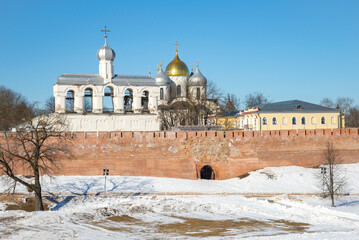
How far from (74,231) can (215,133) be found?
14500 mm

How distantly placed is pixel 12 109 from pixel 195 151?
24.7m

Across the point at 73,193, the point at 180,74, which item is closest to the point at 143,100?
the point at 180,74

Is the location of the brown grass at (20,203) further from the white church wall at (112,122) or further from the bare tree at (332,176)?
the white church wall at (112,122)

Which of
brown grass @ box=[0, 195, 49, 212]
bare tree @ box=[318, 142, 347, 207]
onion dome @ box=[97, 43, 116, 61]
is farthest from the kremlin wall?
onion dome @ box=[97, 43, 116, 61]

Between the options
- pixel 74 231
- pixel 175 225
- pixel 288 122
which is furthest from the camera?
pixel 288 122

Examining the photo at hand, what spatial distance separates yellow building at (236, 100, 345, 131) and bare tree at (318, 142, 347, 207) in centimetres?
702

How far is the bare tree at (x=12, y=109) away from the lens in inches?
1614

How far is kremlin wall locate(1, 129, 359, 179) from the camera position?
3006cm

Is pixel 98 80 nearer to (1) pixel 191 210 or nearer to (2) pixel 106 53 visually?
(2) pixel 106 53

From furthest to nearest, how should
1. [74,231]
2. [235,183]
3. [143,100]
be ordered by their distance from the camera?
[143,100], [235,183], [74,231]

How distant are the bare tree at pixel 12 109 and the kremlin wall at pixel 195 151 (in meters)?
9.15

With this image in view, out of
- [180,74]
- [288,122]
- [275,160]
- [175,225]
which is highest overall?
[180,74]

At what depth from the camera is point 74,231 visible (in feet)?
58.1

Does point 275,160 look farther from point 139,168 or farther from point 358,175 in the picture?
point 139,168
